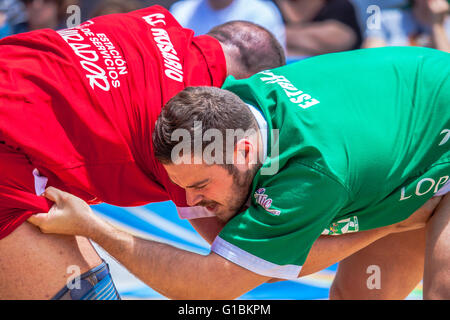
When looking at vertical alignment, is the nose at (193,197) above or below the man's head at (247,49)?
below

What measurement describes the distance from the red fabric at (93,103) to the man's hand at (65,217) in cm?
4

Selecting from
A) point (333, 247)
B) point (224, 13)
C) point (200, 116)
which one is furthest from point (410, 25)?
point (200, 116)

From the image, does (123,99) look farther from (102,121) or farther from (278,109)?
(278,109)

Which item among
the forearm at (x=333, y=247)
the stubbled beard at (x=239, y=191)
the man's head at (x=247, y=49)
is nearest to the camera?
the stubbled beard at (x=239, y=191)

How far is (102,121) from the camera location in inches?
78.5

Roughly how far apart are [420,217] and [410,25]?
2.77 meters

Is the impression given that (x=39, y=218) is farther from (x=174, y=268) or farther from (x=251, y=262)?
(x=251, y=262)

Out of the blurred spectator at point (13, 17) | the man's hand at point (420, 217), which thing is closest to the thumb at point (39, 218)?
the man's hand at point (420, 217)

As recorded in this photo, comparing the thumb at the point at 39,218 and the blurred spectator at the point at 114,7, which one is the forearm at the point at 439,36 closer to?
the blurred spectator at the point at 114,7

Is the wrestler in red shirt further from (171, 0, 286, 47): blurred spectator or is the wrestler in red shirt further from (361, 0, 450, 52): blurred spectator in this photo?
(361, 0, 450, 52): blurred spectator

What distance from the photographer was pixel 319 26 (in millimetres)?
4359

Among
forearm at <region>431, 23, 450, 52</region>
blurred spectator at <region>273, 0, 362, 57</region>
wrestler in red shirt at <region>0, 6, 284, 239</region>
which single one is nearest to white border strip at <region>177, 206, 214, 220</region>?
wrestler in red shirt at <region>0, 6, 284, 239</region>

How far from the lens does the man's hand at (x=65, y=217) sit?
1876mm

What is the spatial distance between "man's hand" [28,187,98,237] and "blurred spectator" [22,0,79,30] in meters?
2.55
